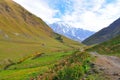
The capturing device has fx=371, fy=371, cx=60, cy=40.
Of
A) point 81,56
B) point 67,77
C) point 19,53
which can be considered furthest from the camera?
point 19,53

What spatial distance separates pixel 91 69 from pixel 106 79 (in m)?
1.61

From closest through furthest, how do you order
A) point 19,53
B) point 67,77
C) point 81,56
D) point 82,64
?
point 67,77 → point 82,64 → point 81,56 → point 19,53

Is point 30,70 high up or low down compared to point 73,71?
up

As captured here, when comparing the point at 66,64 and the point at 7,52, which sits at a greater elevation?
the point at 7,52

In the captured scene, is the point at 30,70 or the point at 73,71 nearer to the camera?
the point at 73,71

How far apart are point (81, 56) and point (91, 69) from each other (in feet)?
7.28

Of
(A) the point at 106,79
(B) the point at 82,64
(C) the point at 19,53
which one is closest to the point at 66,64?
(B) the point at 82,64

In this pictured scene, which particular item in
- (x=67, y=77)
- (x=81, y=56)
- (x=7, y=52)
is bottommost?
(x=67, y=77)

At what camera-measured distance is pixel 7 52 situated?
19488cm

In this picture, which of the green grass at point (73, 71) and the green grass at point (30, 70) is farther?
the green grass at point (30, 70)

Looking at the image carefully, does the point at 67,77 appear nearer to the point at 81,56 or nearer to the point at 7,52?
the point at 81,56

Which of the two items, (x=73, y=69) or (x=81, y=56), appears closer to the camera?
(x=73, y=69)

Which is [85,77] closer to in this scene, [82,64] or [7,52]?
[82,64]

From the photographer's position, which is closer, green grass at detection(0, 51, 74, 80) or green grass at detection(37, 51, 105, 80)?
green grass at detection(37, 51, 105, 80)
